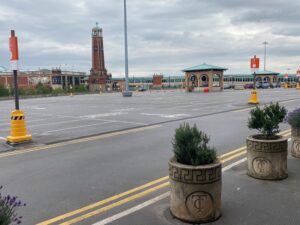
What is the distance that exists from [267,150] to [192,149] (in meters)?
2.05

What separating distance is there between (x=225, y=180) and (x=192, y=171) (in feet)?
6.55

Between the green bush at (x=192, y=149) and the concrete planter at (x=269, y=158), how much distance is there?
1.77 meters

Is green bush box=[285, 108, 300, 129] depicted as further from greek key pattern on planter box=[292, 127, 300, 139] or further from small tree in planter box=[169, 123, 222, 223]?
small tree in planter box=[169, 123, 222, 223]

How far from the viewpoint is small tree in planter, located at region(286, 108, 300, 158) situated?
262 inches

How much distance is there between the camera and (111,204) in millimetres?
4609

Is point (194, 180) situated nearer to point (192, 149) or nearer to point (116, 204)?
point (192, 149)

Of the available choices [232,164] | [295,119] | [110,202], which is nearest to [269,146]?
[232,164]

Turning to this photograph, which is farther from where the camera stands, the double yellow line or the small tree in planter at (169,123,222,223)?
the double yellow line

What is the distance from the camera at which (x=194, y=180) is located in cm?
383

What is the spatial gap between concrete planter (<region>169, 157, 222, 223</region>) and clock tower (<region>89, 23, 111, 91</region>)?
105770mm

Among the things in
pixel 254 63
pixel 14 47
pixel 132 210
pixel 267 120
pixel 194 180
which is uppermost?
pixel 254 63

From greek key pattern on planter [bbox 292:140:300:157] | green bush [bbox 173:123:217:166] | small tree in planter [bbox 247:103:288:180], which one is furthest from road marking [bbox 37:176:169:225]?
greek key pattern on planter [bbox 292:140:300:157]

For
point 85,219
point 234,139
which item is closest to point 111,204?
point 85,219

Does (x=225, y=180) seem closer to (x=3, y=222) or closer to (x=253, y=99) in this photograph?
(x=3, y=222)
